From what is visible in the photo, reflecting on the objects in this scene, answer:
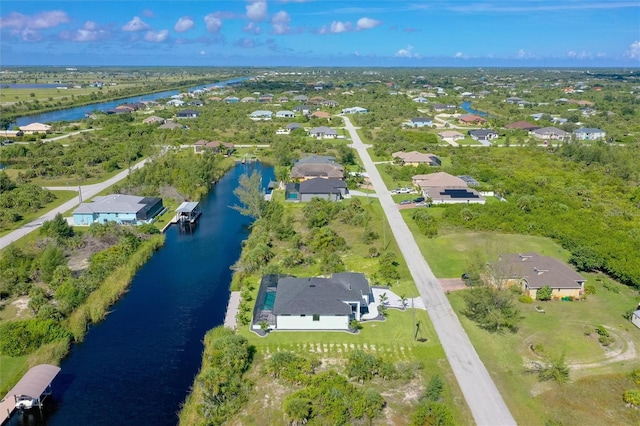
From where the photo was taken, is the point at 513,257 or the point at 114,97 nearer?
the point at 513,257

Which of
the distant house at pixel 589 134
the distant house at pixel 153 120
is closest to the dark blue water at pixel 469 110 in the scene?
the distant house at pixel 589 134

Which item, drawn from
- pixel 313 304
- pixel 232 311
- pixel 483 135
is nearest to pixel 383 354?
pixel 313 304

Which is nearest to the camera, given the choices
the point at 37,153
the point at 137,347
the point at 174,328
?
the point at 137,347

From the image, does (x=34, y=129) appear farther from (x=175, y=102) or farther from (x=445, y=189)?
(x=445, y=189)

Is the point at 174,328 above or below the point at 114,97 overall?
below

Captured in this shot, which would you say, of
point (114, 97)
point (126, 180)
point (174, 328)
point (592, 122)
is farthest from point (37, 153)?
point (592, 122)

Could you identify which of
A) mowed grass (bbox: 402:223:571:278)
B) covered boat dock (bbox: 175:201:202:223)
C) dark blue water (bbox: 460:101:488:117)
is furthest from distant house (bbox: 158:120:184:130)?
dark blue water (bbox: 460:101:488:117)

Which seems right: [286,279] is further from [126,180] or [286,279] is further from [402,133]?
[402,133]
